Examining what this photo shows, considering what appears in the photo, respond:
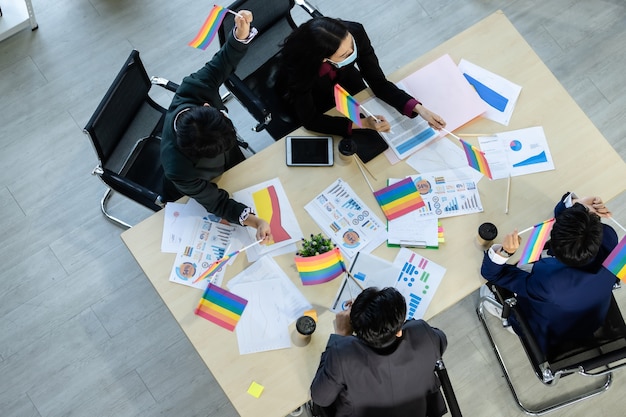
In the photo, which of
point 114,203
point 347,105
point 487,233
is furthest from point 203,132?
point 114,203

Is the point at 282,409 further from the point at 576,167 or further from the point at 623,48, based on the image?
the point at 623,48

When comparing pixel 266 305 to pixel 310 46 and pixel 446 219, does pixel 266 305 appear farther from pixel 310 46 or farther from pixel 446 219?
pixel 310 46

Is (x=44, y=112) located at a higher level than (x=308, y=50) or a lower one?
lower

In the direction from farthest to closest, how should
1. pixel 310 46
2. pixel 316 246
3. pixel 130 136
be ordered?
pixel 130 136
pixel 310 46
pixel 316 246

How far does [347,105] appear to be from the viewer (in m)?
2.54

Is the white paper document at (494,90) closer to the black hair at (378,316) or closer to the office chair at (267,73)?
the office chair at (267,73)

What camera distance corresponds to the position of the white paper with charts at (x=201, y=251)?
2541 mm

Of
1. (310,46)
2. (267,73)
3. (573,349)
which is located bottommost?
(573,349)

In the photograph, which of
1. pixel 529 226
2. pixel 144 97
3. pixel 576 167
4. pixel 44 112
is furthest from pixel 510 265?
pixel 44 112

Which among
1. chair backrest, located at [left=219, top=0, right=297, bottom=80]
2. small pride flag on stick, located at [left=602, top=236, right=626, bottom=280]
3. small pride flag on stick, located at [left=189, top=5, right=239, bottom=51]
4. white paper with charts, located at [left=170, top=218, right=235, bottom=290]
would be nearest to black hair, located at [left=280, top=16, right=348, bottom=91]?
small pride flag on stick, located at [left=189, top=5, right=239, bottom=51]

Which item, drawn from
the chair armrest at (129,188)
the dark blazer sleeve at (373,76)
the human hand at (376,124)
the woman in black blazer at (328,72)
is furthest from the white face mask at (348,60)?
the chair armrest at (129,188)

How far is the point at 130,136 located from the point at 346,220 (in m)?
1.14

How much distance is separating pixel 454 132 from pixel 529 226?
52 cm

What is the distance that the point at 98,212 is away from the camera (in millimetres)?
3547
